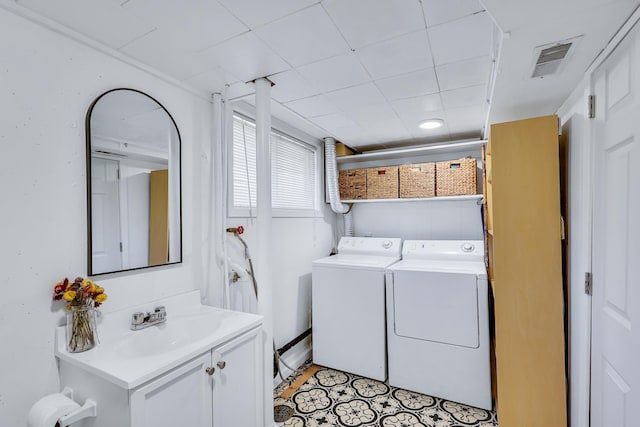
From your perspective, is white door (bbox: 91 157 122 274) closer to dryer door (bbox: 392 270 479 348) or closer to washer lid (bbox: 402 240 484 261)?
dryer door (bbox: 392 270 479 348)

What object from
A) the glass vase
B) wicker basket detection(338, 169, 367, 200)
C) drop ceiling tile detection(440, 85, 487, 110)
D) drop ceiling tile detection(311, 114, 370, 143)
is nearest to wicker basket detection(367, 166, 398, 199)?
wicker basket detection(338, 169, 367, 200)

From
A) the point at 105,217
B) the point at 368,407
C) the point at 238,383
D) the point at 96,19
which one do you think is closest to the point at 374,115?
the point at 96,19

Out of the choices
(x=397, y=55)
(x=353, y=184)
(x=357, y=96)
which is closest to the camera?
(x=397, y=55)

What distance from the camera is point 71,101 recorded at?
53.2 inches

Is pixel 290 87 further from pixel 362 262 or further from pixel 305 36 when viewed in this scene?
pixel 362 262

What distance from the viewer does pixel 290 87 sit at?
195cm

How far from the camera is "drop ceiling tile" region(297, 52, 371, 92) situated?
1.63m

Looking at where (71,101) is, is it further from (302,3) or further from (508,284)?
(508,284)

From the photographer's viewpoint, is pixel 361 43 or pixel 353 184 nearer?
pixel 361 43

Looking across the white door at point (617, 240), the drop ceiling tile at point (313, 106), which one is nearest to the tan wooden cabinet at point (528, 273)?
the white door at point (617, 240)

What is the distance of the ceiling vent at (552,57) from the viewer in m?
1.18

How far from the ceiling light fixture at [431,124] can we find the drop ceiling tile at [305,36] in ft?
4.56

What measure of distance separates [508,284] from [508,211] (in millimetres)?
423

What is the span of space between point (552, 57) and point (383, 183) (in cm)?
198
